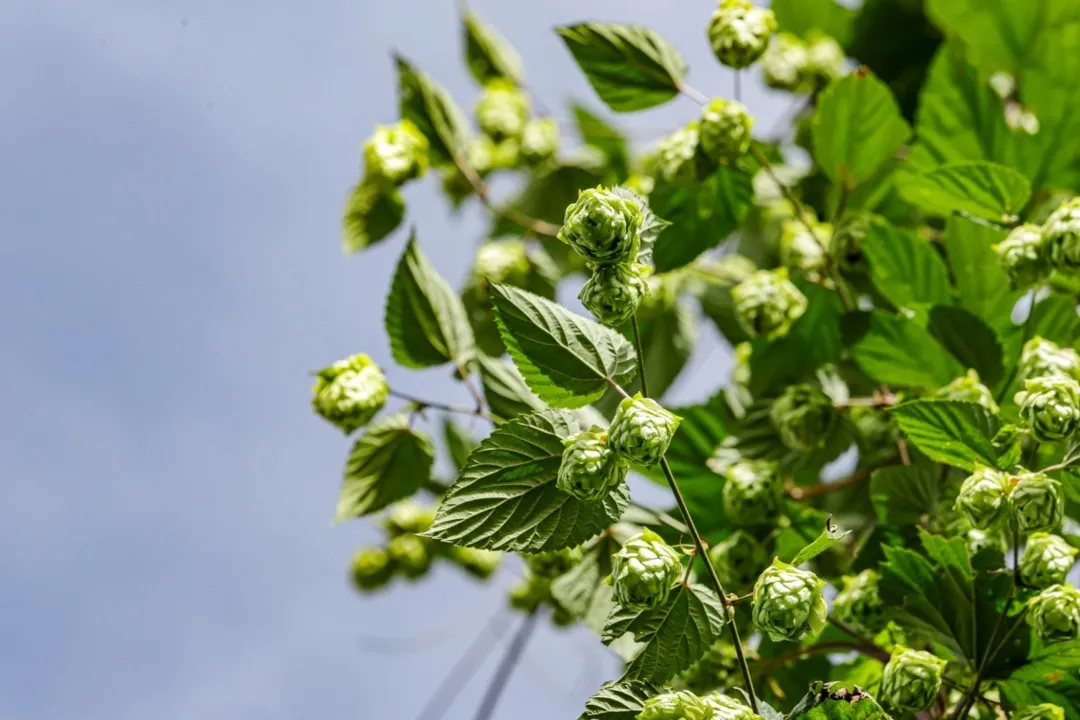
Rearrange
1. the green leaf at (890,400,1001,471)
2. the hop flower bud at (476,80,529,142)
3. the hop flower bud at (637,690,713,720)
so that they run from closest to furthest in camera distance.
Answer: the hop flower bud at (637,690,713,720) < the green leaf at (890,400,1001,471) < the hop flower bud at (476,80,529,142)

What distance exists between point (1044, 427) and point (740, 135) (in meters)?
0.35

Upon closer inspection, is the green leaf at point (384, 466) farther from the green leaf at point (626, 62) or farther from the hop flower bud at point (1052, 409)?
the hop flower bud at point (1052, 409)

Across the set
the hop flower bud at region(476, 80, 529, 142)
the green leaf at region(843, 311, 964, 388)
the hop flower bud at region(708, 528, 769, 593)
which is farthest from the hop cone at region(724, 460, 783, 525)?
the hop flower bud at region(476, 80, 529, 142)

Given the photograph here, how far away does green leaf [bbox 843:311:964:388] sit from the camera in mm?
878

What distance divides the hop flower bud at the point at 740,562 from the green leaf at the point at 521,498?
0.26 meters

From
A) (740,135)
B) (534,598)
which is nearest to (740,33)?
(740,135)

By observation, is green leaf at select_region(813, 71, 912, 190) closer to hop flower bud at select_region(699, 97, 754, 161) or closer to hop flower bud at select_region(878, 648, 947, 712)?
hop flower bud at select_region(699, 97, 754, 161)

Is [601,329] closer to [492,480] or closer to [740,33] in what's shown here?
[492,480]

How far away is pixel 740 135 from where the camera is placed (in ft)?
2.95

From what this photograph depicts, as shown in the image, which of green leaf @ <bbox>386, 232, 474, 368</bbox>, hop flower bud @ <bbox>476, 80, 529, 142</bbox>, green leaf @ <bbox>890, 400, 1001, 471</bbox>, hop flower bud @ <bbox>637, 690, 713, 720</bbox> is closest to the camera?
hop flower bud @ <bbox>637, 690, 713, 720</bbox>

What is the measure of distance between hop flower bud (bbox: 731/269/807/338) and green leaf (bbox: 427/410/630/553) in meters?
0.39

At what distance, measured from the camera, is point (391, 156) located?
1.13m

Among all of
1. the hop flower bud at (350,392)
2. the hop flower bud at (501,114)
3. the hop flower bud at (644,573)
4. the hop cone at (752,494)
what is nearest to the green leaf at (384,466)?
the hop flower bud at (350,392)

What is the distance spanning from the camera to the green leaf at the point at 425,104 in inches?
47.2
